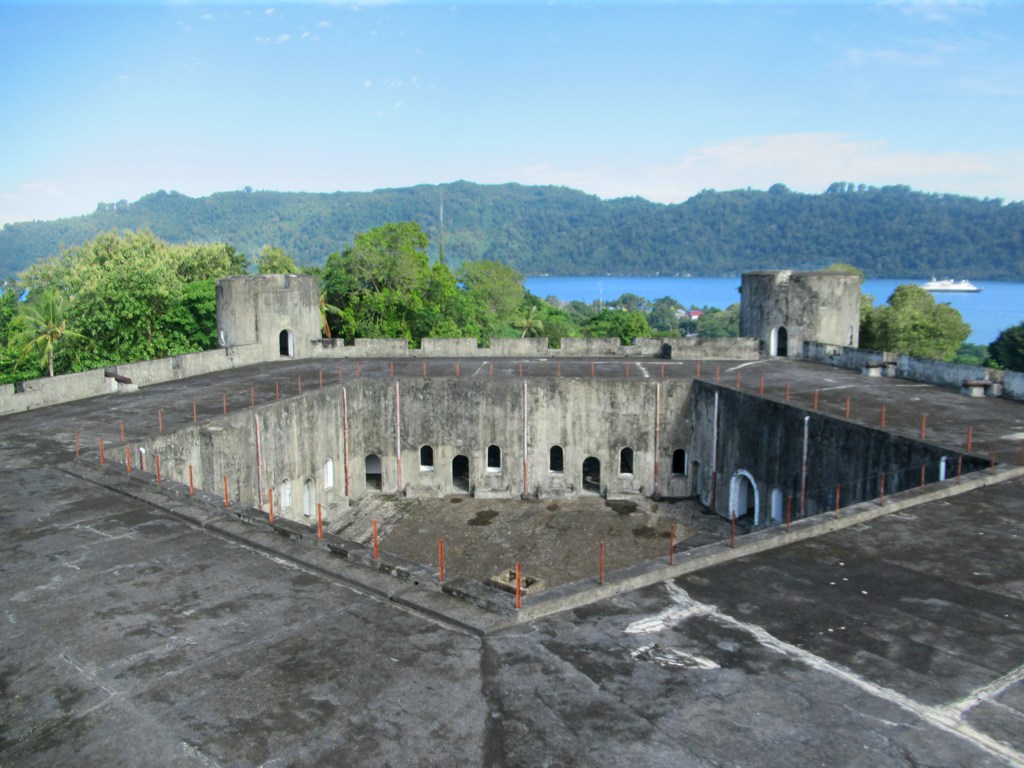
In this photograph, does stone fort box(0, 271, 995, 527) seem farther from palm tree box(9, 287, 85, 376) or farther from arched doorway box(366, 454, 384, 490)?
palm tree box(9, 287, 85, 376)

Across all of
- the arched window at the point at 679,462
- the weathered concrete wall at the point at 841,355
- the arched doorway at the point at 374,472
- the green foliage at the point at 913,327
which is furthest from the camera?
the green foliage at the point at 913,327

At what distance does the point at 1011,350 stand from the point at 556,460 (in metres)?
43.6

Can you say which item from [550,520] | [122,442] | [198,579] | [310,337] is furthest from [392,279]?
[198,579]

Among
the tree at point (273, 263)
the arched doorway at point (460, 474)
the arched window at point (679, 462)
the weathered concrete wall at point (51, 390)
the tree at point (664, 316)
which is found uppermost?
the tree at point (273, 263)

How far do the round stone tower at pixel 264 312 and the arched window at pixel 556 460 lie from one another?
12.5 metres

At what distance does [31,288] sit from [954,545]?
170ft

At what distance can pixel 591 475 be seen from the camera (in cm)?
2933

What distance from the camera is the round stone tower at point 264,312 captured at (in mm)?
33844

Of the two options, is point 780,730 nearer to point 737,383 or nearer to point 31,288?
point 737,383

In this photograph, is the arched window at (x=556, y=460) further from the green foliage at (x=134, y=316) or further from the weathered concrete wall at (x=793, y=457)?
the green foliage at (x=134, y=316)

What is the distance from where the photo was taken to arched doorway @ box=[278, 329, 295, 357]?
115 ft

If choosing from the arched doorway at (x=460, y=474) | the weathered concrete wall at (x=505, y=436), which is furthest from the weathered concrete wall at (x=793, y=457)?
the arched doorway at (x=460, y=474)

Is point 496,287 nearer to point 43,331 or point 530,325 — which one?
point 530,325

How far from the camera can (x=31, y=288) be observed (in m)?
50.4
